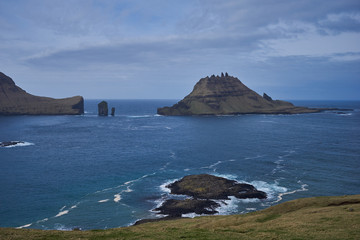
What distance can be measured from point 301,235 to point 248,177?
53987mm

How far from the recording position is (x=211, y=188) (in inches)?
2864

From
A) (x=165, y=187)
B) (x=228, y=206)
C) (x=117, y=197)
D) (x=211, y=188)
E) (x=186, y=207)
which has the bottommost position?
(x=228, y=206)

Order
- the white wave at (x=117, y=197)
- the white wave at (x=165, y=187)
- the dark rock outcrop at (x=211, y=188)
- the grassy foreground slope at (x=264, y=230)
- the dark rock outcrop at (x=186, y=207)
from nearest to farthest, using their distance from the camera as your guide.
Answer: the grassy foreground slope at (x=264, y=230), the dark rock outcrop at (x=186, y=207), the white wave at (x=117, y=197), the dark rock outcrop at (x=211, y=188), the white wave at (x=165, y=187)

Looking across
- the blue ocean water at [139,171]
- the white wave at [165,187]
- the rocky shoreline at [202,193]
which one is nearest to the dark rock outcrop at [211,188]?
the rocky shoreline at [202,193]

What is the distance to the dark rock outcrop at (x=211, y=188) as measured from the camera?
68500mm

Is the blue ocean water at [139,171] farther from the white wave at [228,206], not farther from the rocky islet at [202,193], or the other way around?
the rocky islet at [202,193]

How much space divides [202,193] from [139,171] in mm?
26983

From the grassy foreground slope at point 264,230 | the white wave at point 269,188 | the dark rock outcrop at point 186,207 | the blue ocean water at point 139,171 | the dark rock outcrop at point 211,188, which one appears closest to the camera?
the grassy foreground slope at point 264,230

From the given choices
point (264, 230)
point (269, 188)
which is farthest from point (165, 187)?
point (264, 230)

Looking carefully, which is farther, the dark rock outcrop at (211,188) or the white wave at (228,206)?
the dark rock outcrop at (211,188)

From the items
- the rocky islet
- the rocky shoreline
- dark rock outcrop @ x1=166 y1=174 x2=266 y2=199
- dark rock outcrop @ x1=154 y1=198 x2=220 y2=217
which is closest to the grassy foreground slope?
dark rock outcrop @ x1=154 y1=198 x2=220 y2=217

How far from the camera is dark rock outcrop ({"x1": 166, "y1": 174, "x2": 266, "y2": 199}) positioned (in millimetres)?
68500

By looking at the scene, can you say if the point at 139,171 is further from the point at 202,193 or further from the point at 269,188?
the point at 269,188

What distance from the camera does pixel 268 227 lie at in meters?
35.2
